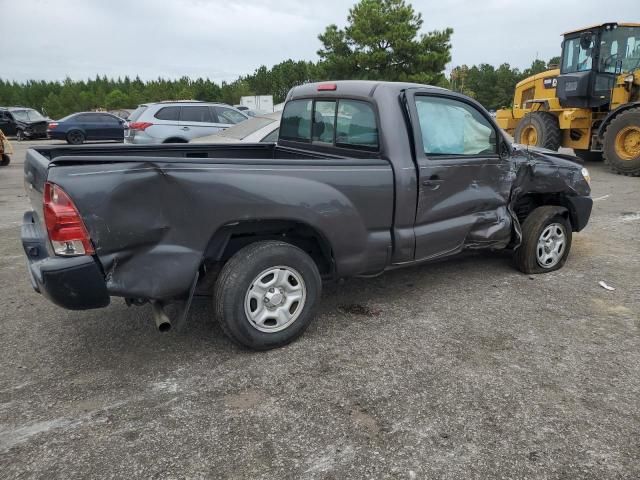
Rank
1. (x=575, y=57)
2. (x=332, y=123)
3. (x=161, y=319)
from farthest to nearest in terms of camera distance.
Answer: (x=575, y=57) → (x=332, y=123) → (x=161, y=319)

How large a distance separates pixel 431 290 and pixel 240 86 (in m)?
67.5

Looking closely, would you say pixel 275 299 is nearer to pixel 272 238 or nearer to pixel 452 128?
pixel 272 238

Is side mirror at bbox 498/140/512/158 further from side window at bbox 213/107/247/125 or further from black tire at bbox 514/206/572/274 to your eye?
side window at bbox 213/107/247/125

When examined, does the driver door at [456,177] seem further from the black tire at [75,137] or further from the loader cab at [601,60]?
the black tire at [75,137]

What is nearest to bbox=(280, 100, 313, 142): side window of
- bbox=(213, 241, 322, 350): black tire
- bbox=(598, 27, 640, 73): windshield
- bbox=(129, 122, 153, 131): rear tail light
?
bbox=(213, 241, 322, 350): black tire

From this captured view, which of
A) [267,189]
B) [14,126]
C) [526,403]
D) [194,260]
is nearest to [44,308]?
[194,260]

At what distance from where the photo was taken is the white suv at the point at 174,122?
37.1ft

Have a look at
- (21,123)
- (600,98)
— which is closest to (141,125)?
(600,98)

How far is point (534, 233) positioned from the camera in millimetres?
4660

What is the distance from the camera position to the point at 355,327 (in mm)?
3723

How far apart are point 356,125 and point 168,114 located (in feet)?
28.9

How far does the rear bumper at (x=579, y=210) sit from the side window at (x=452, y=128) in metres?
1.25

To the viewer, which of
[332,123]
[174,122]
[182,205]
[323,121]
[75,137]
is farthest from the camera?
[75,137]

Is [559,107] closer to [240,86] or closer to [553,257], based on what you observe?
[553,257]
